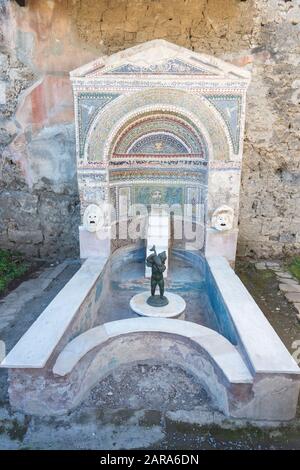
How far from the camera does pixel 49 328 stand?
11.9 ft

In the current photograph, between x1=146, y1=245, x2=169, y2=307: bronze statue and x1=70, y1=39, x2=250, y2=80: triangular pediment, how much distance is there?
262cm

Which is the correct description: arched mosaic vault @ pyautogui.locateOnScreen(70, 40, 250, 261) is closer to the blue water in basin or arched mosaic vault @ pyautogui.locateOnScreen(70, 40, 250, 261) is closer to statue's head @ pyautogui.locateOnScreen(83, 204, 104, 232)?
statue's head @ pyautogui.locateOnScreen(83, 204, 104, 232)

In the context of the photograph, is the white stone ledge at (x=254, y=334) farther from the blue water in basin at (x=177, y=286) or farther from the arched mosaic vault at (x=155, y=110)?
the arched mosaic vault at (x=155, y=110)

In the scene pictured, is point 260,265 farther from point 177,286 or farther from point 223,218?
point 177,286

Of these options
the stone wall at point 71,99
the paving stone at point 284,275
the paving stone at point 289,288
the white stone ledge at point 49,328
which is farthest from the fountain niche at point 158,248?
the stone wall at point 71,99

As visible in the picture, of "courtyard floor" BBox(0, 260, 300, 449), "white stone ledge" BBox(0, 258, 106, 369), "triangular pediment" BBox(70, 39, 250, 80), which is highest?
"triangular pediment" BBox(70, 39, 250, 80)

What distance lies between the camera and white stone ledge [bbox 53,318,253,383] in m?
3.22

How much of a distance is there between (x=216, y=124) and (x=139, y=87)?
1.24m

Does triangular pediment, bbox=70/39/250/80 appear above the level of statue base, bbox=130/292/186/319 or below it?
above

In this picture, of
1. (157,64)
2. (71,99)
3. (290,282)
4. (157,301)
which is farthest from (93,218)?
(290,282)

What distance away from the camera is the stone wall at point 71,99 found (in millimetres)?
5980

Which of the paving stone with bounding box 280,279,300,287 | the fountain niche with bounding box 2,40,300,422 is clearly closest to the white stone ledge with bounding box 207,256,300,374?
the fountain niche with bounding box 2,40,300,422

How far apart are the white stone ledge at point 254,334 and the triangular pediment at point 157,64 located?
9.55 feet
